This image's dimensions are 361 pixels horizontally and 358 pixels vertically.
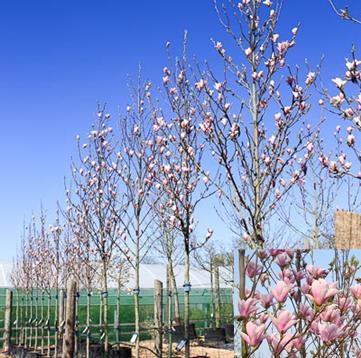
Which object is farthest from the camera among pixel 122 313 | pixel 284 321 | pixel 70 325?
pixel 122 313

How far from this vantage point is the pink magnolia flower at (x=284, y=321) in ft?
5.40

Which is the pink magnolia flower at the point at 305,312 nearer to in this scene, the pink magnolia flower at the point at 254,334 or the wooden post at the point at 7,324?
the pink magnolia flower at the point at 254,334

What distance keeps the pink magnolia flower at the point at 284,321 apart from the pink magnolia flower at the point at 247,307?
14 cm

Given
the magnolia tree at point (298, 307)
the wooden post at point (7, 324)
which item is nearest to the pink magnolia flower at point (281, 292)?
the magnolia tree at point (298, 307)

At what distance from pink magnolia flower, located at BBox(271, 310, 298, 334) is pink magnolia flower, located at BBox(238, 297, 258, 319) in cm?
14

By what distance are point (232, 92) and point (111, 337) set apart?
38.3ft

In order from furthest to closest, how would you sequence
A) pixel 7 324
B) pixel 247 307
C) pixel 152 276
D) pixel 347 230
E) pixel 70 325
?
pixel 152 276
pixel 7 324
pixel 70 325
pixel 347 230
pixel 247 307

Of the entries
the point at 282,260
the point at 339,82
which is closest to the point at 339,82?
the point at 339,82

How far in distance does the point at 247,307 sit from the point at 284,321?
163 mm

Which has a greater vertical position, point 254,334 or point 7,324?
point 254,334

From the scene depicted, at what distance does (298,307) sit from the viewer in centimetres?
187

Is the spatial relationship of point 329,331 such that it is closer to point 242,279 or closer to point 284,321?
point 284,321

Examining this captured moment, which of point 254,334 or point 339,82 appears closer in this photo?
point 254,334

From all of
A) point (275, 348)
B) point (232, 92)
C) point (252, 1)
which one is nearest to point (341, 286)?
point (275, 348)
